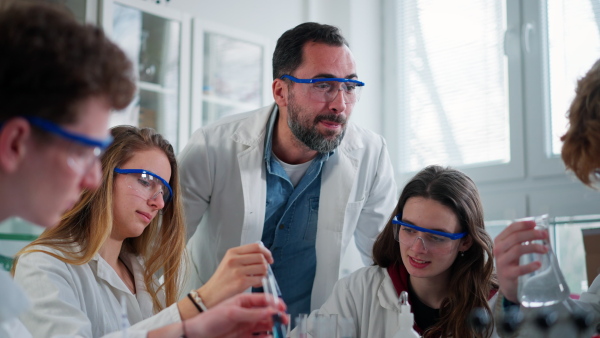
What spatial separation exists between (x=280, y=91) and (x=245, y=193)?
0.46 m

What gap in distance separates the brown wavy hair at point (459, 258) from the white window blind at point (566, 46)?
4.22 feet

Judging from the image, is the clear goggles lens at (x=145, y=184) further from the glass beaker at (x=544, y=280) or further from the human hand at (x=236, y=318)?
the glass beaker at (x=544, y=280)

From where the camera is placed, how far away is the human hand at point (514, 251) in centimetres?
144

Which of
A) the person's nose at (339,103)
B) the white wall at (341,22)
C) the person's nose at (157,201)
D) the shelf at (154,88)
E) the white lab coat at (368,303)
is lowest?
the white lab coat at (368,303)

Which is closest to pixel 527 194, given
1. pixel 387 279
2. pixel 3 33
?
pixel 387 279

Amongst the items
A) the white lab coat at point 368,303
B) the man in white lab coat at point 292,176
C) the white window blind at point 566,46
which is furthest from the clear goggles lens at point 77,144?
the white window blind at point 566,46

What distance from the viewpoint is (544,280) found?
1.43m

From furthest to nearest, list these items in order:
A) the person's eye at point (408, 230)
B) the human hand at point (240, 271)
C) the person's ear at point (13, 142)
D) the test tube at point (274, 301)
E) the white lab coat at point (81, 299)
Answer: the person's eye at point (408, 230) < the white lab coat at point (81, 299) < the human hand at point (240, 271) < the test tube at point (274, 301) < the person's ear at point (13, 142)

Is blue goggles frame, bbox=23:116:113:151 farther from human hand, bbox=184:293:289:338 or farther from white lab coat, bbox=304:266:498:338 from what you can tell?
white lab coat, bbox=304:266:498:338

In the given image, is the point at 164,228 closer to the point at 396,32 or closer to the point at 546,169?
the point at 546,169

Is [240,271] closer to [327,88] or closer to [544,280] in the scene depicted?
[544,280]

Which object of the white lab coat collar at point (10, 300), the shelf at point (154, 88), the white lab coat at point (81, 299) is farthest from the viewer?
the shelf at point (154, 88)

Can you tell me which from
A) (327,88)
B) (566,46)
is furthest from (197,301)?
(566,46)

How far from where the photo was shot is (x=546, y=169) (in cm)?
334
